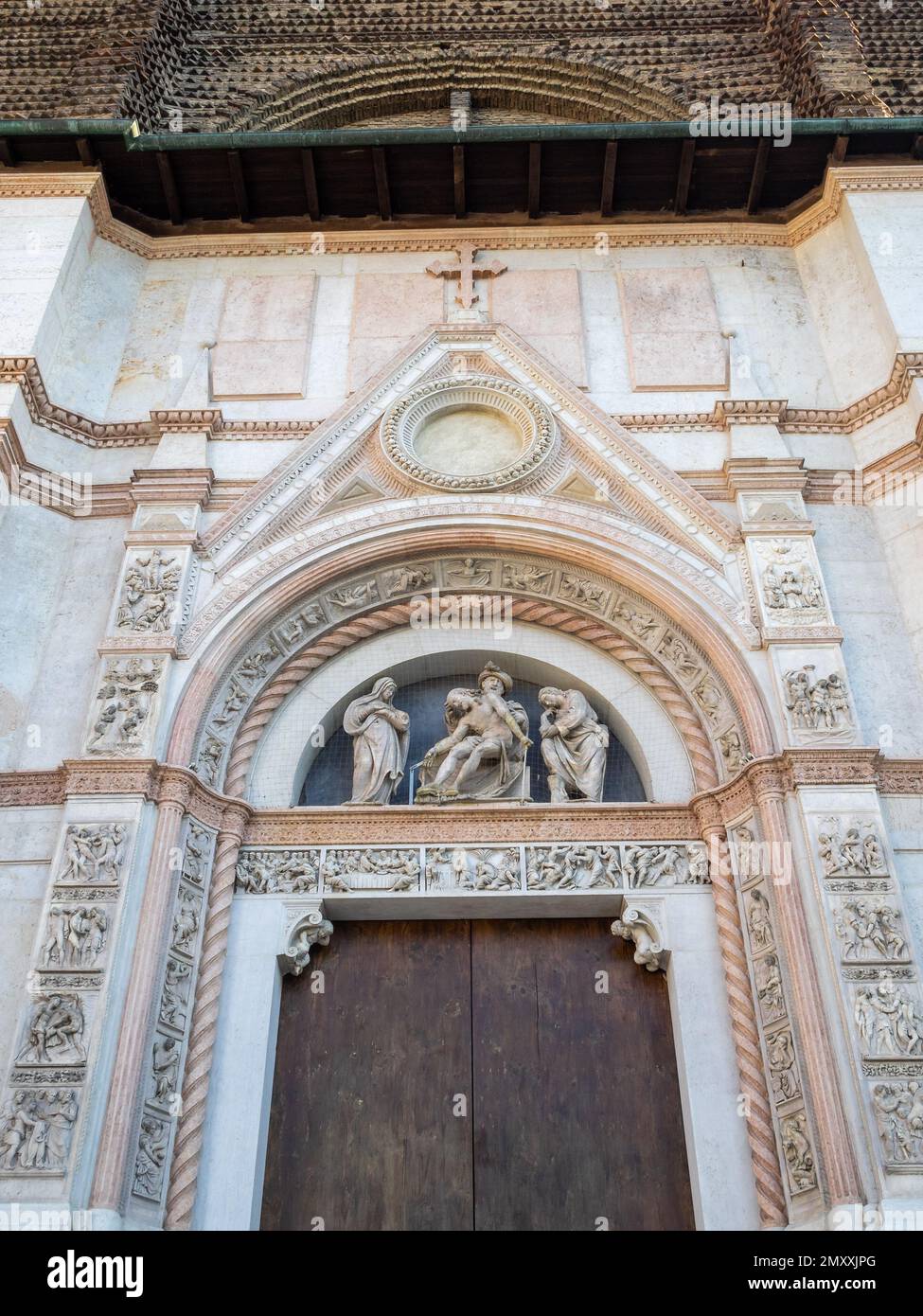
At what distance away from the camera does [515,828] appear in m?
9.22

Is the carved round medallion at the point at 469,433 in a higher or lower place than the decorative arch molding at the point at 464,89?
lower

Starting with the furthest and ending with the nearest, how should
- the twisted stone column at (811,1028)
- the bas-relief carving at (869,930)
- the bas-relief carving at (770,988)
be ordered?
the bas-relief carving at (770,988) → the bas-relief carving at (869,930) → the twisted stone column at (811,1028)

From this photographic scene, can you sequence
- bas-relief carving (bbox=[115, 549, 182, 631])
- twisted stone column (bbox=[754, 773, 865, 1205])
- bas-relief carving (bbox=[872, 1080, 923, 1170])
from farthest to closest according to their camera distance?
bas-relief carving (bbox=[115, 549, 182, 631]) → twisted stone column (bbox=[754, 773, 865, 1205]) → bas-relief carving (bbox=[872, 1080, 923, 1170])

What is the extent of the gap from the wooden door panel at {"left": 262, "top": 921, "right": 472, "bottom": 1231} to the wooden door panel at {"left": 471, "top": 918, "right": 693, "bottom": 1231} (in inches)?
7.0

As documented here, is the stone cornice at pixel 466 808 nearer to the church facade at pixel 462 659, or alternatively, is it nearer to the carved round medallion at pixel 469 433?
the church facade at pixel 462 659

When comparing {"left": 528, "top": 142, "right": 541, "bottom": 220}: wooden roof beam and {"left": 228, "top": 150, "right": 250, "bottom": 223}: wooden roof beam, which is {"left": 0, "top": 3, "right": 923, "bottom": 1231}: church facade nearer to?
{"left": 528, "top": 142, "right": 541, "bottom": 220}: wooden roof beam

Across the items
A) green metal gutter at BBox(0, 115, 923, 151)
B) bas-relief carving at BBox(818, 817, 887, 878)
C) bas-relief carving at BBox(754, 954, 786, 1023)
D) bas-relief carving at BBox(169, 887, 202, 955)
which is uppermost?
green metal gutter at BBox(0, 115, 923, 151)

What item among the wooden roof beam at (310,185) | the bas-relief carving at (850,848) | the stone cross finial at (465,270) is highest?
the wooden roof beam at (310,185)

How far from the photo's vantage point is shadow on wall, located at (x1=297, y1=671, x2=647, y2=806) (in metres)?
9.84

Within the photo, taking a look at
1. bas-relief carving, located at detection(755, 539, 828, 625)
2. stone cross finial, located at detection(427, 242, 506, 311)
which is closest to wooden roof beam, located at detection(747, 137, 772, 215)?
stone cross finial, located at detection(427, 242, 506, 311)

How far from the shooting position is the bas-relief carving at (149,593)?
378 inches

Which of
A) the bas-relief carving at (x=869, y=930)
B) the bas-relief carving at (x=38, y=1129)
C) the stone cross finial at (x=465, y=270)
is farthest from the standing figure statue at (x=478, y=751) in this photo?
the stone cross finial at (x=465, y=270)

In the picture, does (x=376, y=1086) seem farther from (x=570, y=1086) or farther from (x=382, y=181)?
(x=382, y=181)

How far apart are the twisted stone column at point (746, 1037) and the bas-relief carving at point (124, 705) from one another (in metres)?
4.46
